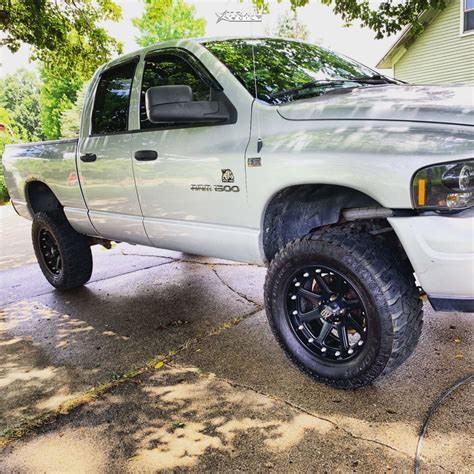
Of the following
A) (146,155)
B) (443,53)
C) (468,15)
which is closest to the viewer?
(146,155)

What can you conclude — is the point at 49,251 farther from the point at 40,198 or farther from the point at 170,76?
the point at 170,76

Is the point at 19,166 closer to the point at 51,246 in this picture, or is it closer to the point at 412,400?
the point at 51,246

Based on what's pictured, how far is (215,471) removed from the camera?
2.07 meters

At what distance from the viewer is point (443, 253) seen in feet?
6.88

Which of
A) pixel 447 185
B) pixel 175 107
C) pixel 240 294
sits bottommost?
pixel 240 294

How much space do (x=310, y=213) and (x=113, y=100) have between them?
2204 mm

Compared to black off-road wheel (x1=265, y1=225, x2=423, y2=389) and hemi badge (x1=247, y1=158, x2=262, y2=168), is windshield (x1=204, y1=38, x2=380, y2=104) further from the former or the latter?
black off-road wheel (x1=265, y1=225, x2=423, y2=389)

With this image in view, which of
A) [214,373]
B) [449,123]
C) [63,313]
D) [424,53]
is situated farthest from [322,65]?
[424,53]

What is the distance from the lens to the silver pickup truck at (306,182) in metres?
2.15

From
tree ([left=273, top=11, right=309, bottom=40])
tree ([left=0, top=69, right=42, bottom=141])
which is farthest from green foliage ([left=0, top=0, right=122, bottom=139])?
tree ([left=0, top=69, right=42, bottom=141])

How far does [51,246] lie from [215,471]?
Result: 147 inches

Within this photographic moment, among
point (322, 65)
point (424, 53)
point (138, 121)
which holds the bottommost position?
point (138, 121)

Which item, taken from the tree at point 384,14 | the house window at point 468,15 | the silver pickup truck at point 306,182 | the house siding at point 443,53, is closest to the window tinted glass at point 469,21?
the house window at point 468,15

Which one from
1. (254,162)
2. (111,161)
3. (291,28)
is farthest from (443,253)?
(291,28)
